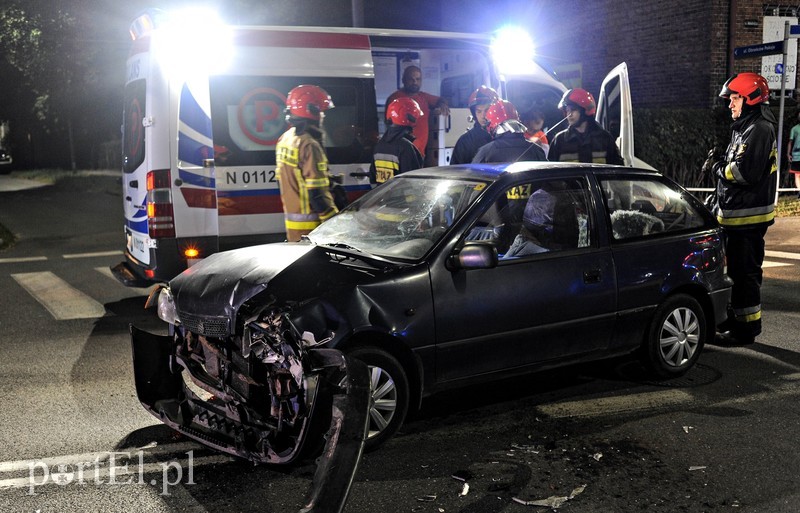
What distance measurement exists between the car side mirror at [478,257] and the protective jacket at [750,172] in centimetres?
283

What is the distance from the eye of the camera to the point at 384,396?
14.5 ft

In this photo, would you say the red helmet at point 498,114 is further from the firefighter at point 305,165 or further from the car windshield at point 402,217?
the car windshield at point 402,217

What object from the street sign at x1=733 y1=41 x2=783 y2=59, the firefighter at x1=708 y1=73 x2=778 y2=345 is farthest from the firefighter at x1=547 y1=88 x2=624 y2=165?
the street sign at x1=733 y1=41 x2=783 y2=59

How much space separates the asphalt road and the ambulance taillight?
3.74 ft

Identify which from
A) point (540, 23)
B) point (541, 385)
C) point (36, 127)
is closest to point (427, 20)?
point (540, 23)

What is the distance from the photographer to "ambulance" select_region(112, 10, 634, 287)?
302 inches

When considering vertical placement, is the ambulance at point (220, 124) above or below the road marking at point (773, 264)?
above

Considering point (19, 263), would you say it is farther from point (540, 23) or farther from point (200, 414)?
point (540, 23)

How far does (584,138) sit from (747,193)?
1.76 m

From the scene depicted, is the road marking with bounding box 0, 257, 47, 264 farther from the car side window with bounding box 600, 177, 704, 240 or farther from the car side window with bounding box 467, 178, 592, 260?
the car side window with bounding box 600, 177, 704, 240

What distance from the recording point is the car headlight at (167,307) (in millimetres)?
4621

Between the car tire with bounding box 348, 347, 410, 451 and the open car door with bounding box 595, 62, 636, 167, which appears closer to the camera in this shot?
the car tire with bounding box 348, 347, 410, 451

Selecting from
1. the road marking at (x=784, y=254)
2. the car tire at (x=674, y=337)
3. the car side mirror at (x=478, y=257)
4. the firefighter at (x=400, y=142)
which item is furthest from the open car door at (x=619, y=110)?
the car side mirror at (x=478, y=257)

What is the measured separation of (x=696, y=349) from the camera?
576cm
